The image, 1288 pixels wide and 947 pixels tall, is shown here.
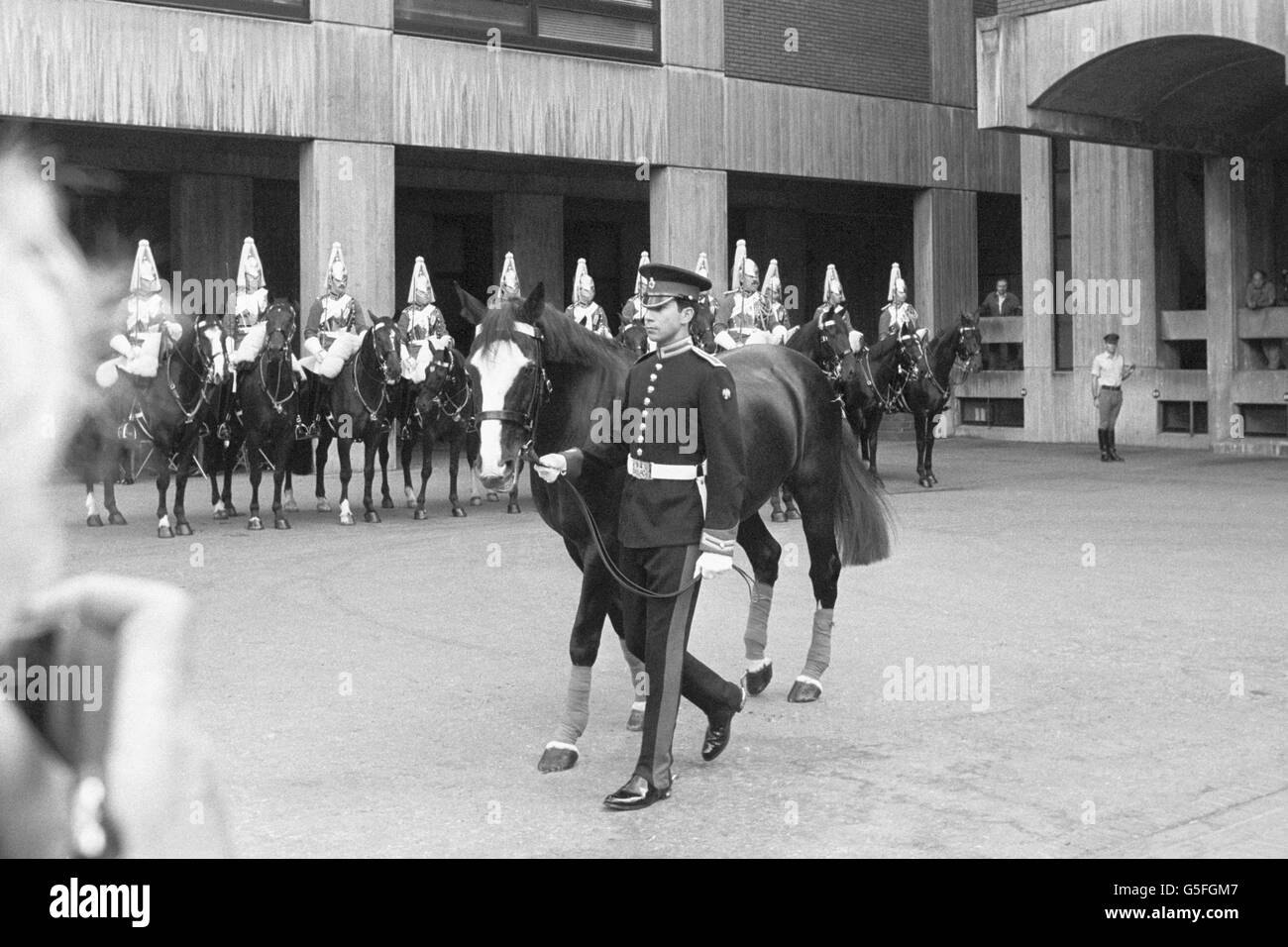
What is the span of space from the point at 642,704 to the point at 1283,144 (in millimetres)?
23114

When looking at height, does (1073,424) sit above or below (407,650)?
above

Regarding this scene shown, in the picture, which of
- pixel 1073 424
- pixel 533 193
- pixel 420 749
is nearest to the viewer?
pixel 420 749

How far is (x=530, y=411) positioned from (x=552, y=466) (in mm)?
420

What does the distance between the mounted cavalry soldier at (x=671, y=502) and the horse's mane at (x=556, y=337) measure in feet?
1.95

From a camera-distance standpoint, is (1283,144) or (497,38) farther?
(1283,144)

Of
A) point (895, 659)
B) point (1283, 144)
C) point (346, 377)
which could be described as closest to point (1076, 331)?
point (1283, 144)

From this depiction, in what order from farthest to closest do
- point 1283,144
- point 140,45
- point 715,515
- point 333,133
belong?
1. point 1283,144
2. point 333,133
3. point 140,45
4. point 715,515

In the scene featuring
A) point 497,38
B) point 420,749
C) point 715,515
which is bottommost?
point 420,749

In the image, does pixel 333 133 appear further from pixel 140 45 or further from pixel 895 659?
pixel 895 659

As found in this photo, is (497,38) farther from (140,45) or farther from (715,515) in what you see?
(715,515)

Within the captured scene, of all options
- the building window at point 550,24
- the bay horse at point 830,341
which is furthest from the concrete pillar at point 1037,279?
the bay horse at point 830,341

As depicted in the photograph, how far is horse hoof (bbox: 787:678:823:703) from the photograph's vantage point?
800 centimetres

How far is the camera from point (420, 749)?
23.0 feet

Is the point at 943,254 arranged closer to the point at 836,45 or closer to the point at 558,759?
the point at 836,45
